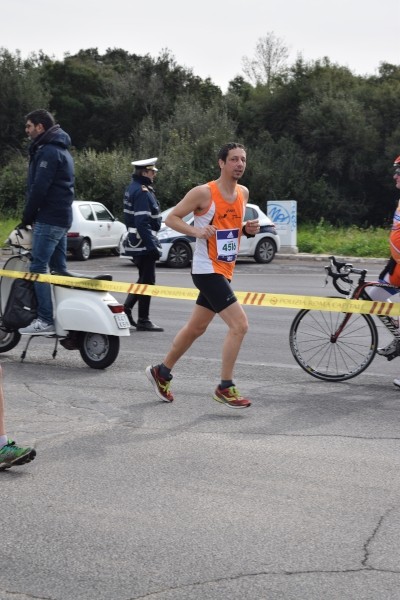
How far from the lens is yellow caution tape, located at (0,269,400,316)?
28.6ft

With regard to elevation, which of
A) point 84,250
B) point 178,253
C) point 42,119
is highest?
point 42,119

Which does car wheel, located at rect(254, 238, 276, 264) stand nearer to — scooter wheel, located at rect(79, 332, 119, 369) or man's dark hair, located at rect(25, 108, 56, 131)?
man's dark hair, located at rect(25, 108, 56, 131)

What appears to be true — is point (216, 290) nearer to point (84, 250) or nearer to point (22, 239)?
point (22, 239)

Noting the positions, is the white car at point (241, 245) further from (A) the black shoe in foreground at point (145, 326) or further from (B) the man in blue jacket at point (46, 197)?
(B) the man in blue jacket at point (46, 197)

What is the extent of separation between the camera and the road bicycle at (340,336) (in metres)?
8.84

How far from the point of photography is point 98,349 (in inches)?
370

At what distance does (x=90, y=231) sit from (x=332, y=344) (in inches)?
751

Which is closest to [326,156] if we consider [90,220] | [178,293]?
[90,220]

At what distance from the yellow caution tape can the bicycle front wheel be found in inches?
5.4

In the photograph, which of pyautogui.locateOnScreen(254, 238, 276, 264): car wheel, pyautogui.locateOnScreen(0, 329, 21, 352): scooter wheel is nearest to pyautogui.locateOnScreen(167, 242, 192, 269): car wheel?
pyautogui.locateOnScreen(254, 238, 276, 264): car wheel

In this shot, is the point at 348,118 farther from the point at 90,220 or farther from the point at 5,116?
the point at 90,220

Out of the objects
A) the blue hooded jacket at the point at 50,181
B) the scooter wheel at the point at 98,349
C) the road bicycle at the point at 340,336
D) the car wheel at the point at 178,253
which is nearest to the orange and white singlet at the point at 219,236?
the road bicycle at the point at 340,336

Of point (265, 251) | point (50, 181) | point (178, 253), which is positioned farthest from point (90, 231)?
point (50, 181)

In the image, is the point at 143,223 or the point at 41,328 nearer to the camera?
the point at 41,328
